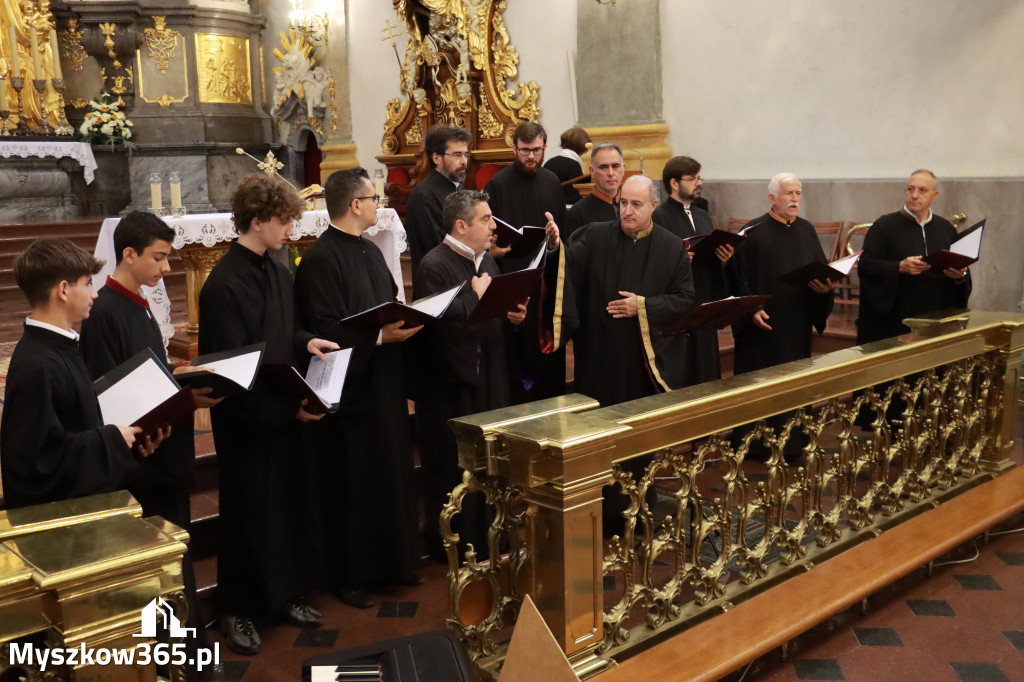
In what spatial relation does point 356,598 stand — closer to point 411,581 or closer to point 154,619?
point 411,581

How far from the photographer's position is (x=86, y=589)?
71.9 inches

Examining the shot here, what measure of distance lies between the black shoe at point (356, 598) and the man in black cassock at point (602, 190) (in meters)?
2.38

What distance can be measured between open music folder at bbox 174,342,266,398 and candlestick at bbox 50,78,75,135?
37.3 feet

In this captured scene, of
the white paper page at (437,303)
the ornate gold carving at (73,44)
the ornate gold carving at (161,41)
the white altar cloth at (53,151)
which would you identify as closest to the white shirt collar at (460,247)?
the white paper page at (437,303)

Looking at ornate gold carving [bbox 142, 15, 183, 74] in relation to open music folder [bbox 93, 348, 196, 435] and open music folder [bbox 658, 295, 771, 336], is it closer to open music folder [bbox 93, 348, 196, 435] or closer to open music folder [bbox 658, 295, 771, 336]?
open music folder [bbox 658, 295, 771, 336]

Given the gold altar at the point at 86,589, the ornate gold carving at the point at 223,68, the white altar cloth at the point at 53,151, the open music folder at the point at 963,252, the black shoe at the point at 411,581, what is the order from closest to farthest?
1. the gold altar at the point at 86,589
2. the black shoe at the point at 411,581
3. the open music folder at the point at 963,252
4. the white altar cloth at the point at 53,151
5. the ornate gold carving at the point at 223,68

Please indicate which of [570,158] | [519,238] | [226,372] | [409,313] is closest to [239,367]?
[226,372]

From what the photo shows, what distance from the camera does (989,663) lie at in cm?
342

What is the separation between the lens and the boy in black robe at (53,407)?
8.29 ft

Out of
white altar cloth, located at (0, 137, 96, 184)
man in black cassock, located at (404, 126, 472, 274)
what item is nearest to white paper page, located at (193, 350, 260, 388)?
man in black cassock, located at (404, 126, 472, 274)

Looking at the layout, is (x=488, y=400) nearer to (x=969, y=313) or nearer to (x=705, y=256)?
(x=705, y=256)

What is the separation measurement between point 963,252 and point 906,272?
375 millimetres

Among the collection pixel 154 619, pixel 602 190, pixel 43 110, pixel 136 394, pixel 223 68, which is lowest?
pixel 154 619

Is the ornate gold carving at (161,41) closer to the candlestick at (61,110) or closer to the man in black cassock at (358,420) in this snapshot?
the candlestick at (61,110)
